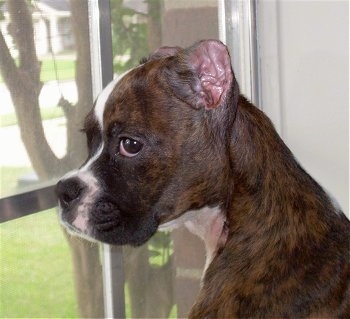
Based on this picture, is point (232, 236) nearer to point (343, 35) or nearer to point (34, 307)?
point (34, 307)

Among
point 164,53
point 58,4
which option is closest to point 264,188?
point 164,53

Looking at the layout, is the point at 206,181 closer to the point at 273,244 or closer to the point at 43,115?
the point at 273,244

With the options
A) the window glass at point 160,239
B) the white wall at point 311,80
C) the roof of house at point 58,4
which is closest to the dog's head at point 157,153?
the roof of house at point 58,4

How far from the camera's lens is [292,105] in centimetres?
300

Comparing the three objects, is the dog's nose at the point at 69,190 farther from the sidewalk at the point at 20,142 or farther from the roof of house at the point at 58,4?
the roof of house at the point at 58,4

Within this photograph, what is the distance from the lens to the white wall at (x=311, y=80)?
2.88m

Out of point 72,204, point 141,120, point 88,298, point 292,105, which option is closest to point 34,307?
point 88,298

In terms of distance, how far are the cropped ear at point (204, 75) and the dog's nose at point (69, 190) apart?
0.33m

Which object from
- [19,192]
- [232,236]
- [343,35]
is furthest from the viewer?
[343,35]

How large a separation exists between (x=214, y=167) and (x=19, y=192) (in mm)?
734

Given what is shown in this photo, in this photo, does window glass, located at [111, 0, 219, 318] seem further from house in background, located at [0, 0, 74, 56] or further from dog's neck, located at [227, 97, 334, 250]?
dog's neck, located at [227, 97, 334, 250]

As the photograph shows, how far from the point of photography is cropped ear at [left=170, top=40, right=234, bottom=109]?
1852mm

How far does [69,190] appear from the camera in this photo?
190cm

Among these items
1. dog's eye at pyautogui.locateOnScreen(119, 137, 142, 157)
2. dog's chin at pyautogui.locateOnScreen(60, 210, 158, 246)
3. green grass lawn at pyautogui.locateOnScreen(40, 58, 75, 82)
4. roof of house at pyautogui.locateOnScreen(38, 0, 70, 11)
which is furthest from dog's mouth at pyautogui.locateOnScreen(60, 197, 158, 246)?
roof of house at pyautogui.locateOnScreen(38, 0, 70, 11)
